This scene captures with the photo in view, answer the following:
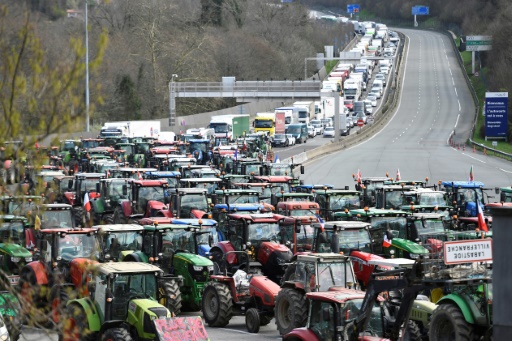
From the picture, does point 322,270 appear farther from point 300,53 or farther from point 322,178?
point 300,53

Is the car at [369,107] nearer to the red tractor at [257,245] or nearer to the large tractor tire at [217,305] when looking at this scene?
the red tractor at [257,245]

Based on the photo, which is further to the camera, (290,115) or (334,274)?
(290,115)

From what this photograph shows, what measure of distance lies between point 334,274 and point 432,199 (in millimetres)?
14383

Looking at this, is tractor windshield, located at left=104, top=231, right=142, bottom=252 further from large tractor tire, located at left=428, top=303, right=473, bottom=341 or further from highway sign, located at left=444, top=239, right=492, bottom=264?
highway sign, located at left=444, top=239, right=492, bottom=264

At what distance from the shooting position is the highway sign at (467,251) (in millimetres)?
Answer: 15758

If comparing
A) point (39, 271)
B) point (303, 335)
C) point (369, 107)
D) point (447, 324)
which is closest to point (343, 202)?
point (39, 271)

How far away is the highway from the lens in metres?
55.5

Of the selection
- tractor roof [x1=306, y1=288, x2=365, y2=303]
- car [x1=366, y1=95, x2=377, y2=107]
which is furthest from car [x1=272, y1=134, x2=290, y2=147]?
tractor roof [x1=306, y1=288, x2=365, y2=303]

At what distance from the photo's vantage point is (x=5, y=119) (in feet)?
31.7

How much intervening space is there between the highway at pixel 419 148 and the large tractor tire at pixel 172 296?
0.84m

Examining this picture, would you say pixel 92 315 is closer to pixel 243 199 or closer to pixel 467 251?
pixel 467 251

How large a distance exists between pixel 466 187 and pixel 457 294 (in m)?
18.6

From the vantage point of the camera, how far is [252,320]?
21.4 m

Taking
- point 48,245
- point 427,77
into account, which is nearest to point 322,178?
point 48,245
